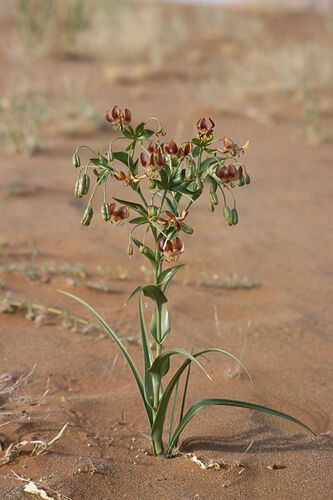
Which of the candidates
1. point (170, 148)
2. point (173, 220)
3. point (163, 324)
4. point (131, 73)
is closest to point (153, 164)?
point (170, 148)

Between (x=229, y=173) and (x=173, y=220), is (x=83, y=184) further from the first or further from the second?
(x=229, y=173)

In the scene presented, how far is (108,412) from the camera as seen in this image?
2.59 meters

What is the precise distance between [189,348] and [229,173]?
1.50 metres

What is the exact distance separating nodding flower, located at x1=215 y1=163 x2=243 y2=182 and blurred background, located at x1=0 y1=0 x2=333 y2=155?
5.15m

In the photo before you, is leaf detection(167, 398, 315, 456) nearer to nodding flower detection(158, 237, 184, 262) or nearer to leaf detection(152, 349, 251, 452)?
leaf detection(152, 349, 251, 452)

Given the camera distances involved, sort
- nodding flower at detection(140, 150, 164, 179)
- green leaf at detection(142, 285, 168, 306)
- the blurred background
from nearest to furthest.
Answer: nodding flower at detection(140, 150, 164, 179) → green leaf at detection(142, 285, 168, 306) → the blurred background

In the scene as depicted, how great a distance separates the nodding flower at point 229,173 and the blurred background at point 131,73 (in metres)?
5.15

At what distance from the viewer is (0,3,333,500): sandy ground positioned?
2156 mm

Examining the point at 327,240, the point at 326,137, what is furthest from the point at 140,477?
the point at 326,137

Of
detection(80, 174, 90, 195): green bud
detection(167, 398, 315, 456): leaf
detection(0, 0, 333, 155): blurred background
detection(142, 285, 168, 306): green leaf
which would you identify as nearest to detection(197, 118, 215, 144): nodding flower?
detection(80, 174, 90, 195): green bud

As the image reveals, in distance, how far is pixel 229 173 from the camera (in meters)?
1.90

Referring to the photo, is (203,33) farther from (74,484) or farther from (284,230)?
(74,484)

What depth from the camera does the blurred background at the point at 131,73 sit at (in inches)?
315

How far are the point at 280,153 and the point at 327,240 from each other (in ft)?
9.14
